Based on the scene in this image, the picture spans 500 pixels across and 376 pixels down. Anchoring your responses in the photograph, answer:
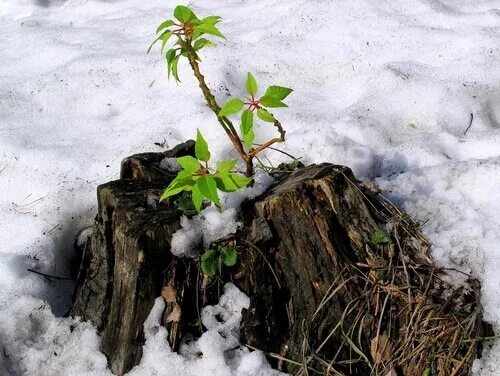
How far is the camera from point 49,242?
255 centimetres

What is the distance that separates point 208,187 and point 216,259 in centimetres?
33

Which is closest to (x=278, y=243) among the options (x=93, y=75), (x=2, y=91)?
(x=93, y=75)

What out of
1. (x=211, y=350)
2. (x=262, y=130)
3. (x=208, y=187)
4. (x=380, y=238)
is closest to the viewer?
(x=208, y=187)

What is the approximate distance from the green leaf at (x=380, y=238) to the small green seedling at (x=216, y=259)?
1.74 ft

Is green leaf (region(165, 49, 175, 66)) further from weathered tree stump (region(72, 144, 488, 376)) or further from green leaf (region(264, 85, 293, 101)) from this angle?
weathered tree stump (region(72, 144, 488, 376))

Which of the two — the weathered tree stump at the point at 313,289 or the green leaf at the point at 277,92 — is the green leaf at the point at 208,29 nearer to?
the green leaf at the point at 277,92

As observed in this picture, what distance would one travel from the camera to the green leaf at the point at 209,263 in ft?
6.59

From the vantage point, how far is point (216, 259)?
204cm

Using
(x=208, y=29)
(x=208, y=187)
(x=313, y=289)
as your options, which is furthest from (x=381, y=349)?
(x=208, y=29)

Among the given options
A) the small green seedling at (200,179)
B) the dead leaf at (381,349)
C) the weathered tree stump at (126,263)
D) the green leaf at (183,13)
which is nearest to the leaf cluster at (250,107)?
the small green seedling at (200,179)

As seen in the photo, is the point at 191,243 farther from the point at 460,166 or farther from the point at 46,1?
the point at 46,1

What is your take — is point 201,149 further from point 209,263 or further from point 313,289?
point 313,289

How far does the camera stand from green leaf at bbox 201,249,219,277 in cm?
201

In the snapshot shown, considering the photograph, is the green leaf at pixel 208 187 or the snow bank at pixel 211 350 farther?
the snow bank at pixel 211 350
